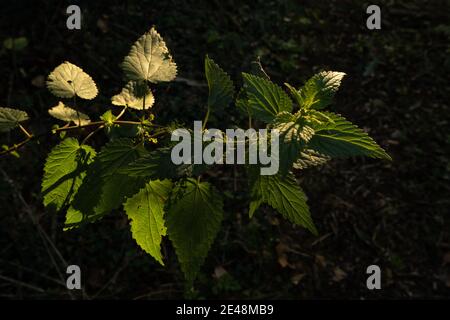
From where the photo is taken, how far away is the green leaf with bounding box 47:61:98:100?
1.28m

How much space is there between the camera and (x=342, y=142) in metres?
0.96

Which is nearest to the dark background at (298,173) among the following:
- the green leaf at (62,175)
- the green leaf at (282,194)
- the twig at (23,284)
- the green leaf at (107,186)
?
the twig at (23,284)

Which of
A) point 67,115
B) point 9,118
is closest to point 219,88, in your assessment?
point 67,115

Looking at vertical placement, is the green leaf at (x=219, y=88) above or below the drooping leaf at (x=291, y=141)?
above

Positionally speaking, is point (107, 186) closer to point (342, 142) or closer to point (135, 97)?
point (135, 97)

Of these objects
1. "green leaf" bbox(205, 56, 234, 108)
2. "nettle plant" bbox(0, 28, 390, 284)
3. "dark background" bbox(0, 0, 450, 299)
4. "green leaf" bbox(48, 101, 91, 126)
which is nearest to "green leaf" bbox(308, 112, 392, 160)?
"nettle plant" bbox(0, 28, 390, 284)

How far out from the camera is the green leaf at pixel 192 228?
0.98 m

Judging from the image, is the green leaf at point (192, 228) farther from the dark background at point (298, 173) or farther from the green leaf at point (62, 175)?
the dark background at point (298, 173)

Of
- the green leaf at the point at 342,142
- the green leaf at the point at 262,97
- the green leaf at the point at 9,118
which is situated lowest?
the green leaf at the point at 342,142

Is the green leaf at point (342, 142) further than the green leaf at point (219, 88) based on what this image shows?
No

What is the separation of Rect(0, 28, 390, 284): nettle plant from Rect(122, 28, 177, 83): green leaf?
150 millimetres

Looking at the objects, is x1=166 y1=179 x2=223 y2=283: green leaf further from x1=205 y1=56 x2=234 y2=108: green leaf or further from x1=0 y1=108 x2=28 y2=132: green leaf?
x1=0 y1=108 x2=28 y2=132: green leaf

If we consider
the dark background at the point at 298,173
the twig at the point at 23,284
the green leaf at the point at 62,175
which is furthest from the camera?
the dark background at the point at 298,173

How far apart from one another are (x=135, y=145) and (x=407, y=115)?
10.4 feet
